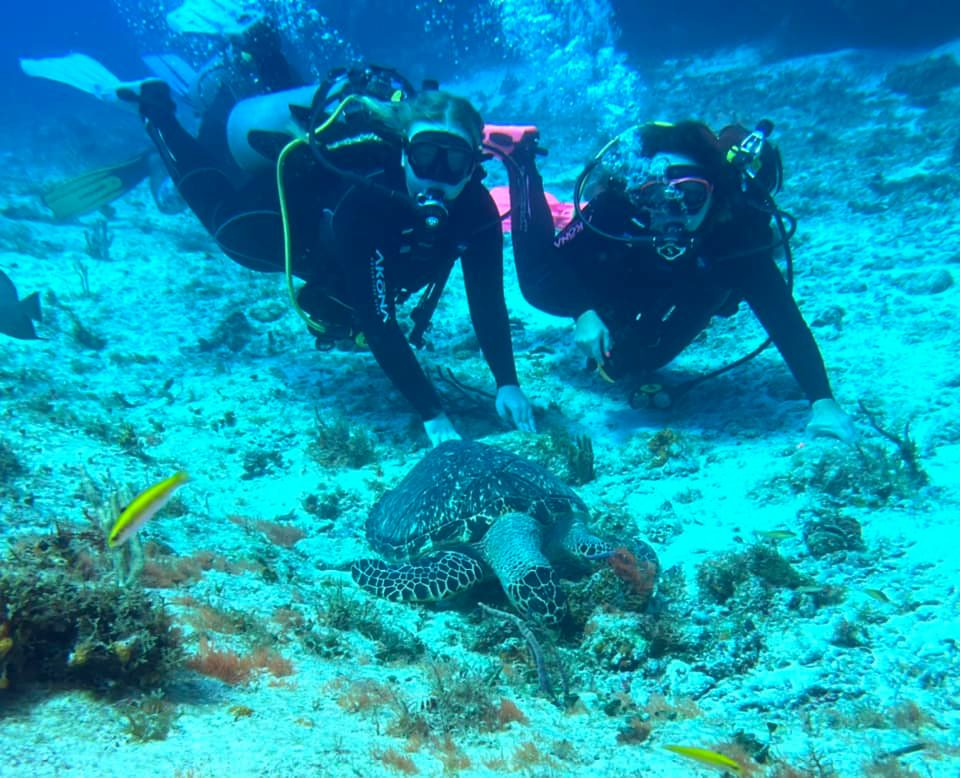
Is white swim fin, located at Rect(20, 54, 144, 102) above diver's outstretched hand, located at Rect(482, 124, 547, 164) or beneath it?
above

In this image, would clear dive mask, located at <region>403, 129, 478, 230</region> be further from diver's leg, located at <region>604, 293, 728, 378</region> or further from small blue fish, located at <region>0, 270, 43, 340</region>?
small blue fish, located at <region>0, 270, 43, 340</region>

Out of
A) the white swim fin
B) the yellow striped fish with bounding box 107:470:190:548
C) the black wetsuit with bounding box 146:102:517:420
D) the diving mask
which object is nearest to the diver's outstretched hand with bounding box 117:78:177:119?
the black wetsuit with bounding box 146:102:517:420

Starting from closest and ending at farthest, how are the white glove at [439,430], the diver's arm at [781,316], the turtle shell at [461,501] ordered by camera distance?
the turtle shell at [461,501] < the diver's arm at [781,316] < the white glove at [439,430]

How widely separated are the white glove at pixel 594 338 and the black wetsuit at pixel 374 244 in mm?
804

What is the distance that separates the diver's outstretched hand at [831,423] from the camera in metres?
4.65

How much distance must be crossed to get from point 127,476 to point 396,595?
2.60 m

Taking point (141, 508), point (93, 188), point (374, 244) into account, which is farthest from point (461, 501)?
point (93, 188)

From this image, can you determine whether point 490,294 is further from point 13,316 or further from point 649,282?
point 13,316

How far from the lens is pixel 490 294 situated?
226 inches

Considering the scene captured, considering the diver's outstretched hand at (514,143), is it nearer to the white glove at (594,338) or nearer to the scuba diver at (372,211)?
the scuba diver at (372,211)

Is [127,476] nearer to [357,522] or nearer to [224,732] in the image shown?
[357,522]

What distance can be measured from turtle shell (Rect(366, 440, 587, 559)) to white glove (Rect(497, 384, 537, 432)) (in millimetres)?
1395

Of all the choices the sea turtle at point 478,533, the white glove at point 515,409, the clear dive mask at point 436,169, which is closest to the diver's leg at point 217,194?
the clear dive mask at point 436,169

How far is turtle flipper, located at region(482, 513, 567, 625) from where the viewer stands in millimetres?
2906
